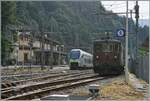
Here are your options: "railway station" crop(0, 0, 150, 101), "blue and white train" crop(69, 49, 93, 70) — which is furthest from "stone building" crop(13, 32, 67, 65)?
"blue and white train" crop(69, 49, 93, 70)

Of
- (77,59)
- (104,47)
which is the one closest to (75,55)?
(77,59)

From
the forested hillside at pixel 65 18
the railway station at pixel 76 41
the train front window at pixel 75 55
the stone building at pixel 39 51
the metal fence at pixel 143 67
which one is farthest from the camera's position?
the stone building at pixel 39 51

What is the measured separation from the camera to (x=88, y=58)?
64.1m

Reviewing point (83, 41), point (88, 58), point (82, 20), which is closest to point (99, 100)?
point (88, 58)

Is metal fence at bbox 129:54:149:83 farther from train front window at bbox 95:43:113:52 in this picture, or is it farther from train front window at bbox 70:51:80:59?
train front window at bbox 70:51:80:59

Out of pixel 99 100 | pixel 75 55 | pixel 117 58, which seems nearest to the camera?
pixel 99 100

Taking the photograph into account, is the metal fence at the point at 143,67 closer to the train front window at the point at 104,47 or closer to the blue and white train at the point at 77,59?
the train front window at the point at 104,47

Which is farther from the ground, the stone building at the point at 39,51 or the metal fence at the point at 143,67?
the stone building at the point at 39,51

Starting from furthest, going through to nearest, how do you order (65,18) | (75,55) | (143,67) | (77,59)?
1. (65,18)
2. (75,55)
3. (77,59)
4. (143,67)

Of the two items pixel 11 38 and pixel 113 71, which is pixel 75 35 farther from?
pixel 113 71

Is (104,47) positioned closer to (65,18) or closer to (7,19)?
(7,19)

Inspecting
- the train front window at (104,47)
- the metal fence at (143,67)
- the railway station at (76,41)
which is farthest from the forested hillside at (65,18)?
the metal fence at (143,67)

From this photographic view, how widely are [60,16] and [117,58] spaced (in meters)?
43.6

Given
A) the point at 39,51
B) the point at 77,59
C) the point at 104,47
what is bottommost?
the point at 77,59
